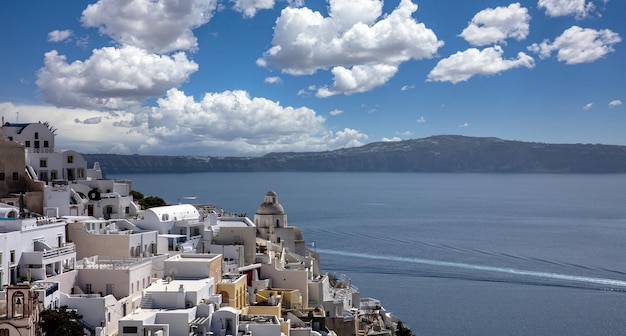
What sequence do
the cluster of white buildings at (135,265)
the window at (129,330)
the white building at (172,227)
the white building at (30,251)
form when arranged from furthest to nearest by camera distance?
the white building at (172,227) → the white building at (30,251) → the cluster of white buildings at (135,265) → the window at (129,330)

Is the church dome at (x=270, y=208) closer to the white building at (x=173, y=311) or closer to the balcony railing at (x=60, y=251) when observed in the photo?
the white building at (x=173, y=311)

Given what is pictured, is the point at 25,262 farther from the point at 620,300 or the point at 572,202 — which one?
the point at 572,202

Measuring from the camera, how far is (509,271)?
60781 millimetres

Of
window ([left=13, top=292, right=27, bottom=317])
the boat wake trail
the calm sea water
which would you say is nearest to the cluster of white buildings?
window ([left=13, top=292, right=27, bottom=317])

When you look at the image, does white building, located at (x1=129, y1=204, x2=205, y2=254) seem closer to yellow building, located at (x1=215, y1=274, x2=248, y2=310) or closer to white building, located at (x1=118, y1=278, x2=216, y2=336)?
yellow building, located at (x1=215, y1=274, x2=248, y2=310)

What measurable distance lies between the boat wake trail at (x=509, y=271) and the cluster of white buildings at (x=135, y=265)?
2380cm

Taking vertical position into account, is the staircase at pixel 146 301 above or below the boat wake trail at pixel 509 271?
above

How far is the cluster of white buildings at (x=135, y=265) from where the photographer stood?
21.7 meters

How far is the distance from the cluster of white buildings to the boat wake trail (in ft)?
78.1

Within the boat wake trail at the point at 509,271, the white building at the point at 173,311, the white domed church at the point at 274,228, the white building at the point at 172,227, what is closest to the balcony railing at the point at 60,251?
the white building at the point at 173,311

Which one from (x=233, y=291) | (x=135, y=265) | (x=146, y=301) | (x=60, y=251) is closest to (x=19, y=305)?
(x=146, y=301)

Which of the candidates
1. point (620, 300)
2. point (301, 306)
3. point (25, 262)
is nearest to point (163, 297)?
point (25, 262)

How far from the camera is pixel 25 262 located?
76.2 ft

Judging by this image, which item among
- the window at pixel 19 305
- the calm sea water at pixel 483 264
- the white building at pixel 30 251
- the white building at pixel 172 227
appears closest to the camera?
the window at pixel 19 305
